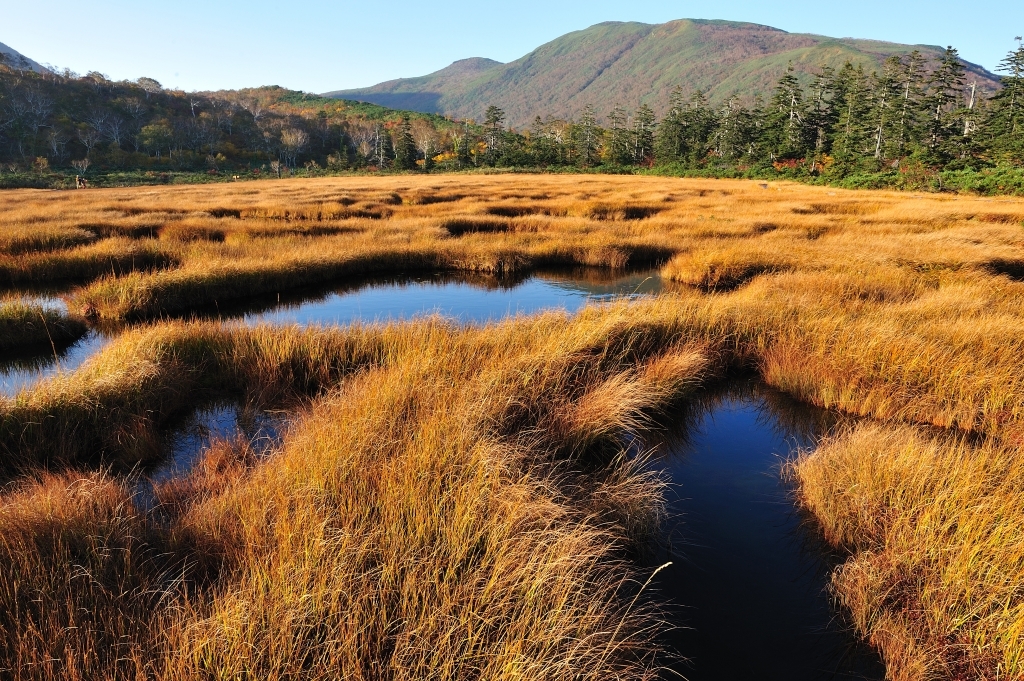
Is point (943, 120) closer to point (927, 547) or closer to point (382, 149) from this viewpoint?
point (927, 547)

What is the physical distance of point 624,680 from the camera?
263 cm

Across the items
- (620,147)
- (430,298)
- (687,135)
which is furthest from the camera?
(620,147)

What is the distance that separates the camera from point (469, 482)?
3.57 m

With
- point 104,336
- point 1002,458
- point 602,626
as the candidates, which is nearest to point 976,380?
point 1002,458

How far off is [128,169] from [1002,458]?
86.0 metres

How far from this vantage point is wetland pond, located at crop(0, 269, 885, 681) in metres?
3.35

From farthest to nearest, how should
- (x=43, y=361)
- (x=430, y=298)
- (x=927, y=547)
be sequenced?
(x=430, y=298)
(x=43, y=361)
(x=927, y=547)

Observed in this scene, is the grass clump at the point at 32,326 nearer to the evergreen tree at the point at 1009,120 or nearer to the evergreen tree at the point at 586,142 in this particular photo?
the evergreen tree at the point at 1009,120

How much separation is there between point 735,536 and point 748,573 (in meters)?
Result: 0.41

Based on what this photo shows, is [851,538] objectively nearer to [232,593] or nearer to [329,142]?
[232,593]

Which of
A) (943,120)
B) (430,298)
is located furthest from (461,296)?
(943,120)

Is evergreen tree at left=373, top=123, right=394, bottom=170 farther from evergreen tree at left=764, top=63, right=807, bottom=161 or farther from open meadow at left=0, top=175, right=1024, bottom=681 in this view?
open meadow at left=0, top=175, right=1024, bottom=681

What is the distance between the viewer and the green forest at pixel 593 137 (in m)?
41.1

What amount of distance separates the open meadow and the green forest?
3783cm
